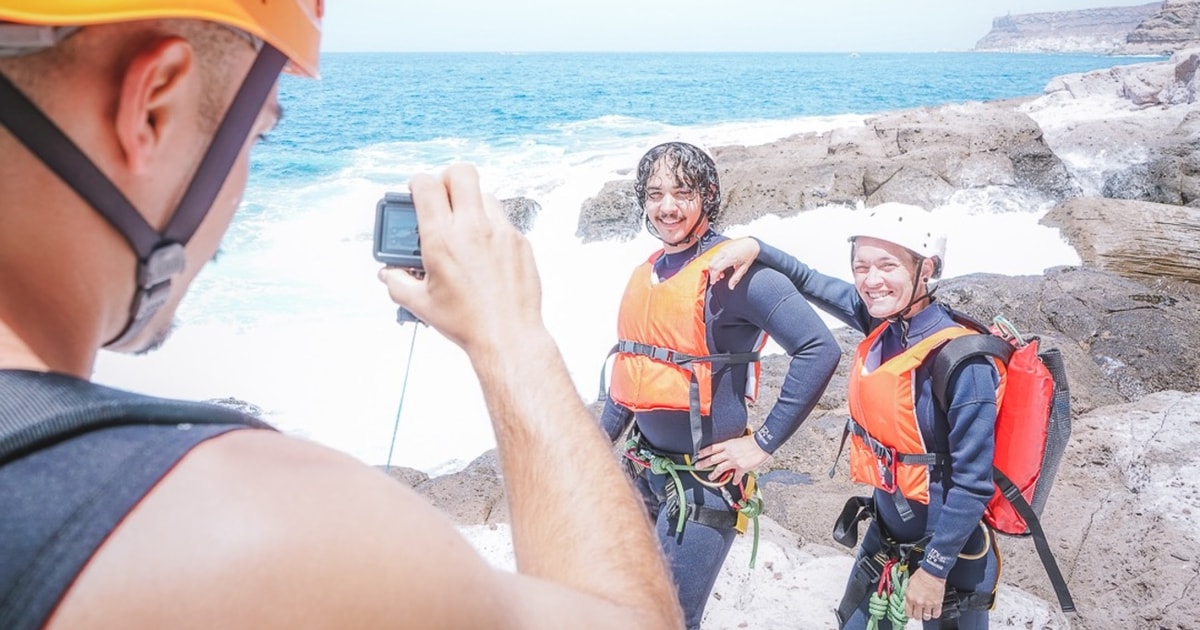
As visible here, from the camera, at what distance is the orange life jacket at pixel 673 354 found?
129 inches

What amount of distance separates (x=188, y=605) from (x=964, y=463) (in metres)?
2.84

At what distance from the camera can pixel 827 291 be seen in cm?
354

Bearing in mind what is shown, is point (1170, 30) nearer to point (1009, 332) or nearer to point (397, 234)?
A: point (1009, 332)

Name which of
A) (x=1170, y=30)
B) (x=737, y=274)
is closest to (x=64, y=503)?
(x=737, y=274)

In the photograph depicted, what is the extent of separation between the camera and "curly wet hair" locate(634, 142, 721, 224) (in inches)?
137

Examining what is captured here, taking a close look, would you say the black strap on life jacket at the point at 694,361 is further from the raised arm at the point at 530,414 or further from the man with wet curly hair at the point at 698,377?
the raised arm at the point at 530,414

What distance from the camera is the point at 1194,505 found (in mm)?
4484

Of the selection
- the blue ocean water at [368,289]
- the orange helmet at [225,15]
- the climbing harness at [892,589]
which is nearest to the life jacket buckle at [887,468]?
the climbing harness at [892,589]

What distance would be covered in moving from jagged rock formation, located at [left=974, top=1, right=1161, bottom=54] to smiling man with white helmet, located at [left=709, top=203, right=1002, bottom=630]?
6809 inches

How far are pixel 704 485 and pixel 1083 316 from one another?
624cm

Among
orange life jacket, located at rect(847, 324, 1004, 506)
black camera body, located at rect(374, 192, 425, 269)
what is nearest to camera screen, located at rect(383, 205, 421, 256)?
black camera body, located at rect(374, 192, 425, 269)

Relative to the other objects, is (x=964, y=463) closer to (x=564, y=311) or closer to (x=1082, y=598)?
(x=1082, y=598)

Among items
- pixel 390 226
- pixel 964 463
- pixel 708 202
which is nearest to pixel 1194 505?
pixel 964 463

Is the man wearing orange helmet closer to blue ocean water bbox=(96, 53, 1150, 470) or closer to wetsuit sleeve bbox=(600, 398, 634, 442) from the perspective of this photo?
blue ocean water bbox=(96, 53, 1150, 470)
